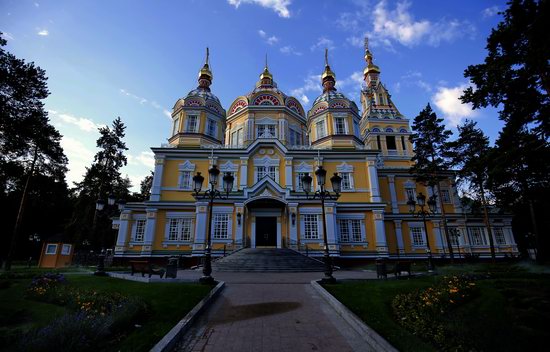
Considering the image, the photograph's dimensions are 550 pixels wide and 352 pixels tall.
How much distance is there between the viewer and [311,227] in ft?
81.3

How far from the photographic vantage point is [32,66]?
1975cm

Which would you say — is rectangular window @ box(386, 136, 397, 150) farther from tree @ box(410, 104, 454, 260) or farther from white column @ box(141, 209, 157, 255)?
white column @ box(141, 209, 157, 255)

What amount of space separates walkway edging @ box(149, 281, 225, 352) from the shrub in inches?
45.9

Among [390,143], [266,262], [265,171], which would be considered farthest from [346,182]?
[266,262]

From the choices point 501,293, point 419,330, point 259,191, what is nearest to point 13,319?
point 419,330

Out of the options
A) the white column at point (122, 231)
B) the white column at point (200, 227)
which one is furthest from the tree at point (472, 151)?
the white column at point (122, 231)

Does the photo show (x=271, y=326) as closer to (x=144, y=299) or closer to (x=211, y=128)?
(x=144, y=299)

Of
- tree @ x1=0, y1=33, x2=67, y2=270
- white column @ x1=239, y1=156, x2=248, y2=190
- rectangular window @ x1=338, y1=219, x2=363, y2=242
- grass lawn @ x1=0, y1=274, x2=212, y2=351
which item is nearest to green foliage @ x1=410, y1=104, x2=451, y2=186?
rectangular window @ x1=338, y1=219, x2=363, y2=242

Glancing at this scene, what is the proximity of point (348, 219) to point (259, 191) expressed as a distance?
9.21 metres

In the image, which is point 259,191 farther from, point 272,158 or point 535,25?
point 535,25

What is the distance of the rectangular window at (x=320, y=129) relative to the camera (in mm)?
32156

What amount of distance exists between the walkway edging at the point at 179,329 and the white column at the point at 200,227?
52.0 feet

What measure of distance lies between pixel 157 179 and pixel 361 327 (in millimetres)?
25592

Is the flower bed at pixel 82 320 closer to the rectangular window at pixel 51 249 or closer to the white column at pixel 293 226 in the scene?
the white column at pixel 293 226
